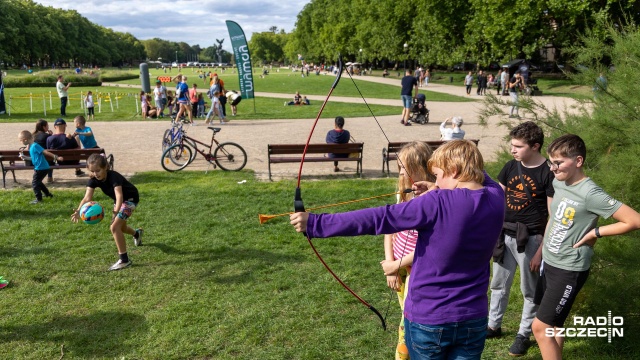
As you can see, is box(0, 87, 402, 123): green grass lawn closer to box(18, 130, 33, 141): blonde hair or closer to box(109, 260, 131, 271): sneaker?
box(18, 130, 33, 141): blonde hair

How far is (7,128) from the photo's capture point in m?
→ 18.4

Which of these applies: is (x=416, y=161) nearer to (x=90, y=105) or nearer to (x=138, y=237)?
(x=138, y=237)

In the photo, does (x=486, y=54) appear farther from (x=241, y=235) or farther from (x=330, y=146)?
(x=241, y=235)

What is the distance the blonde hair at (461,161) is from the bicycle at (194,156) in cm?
923

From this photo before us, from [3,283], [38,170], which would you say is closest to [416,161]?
[3,283]

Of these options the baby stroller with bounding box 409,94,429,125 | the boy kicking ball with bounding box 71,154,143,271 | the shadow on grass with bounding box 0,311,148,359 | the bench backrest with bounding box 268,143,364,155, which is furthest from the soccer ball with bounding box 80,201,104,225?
the baby stroller with bounding box 409,94,429,125

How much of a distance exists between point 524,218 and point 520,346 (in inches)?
44.5

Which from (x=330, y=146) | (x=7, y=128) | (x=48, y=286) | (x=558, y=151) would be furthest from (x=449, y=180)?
(x=7, y=128)

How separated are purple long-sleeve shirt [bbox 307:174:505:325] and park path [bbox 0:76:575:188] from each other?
8.00 meters

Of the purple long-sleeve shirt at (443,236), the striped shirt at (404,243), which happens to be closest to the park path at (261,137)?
the striped shirt at (404,243)

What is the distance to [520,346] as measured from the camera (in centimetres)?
414

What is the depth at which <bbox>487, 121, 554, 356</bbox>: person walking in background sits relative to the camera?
371cm

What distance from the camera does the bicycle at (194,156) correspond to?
11.4m

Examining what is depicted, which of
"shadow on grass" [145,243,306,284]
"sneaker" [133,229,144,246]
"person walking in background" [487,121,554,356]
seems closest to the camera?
"person walking in background" [487,121,554,356]
